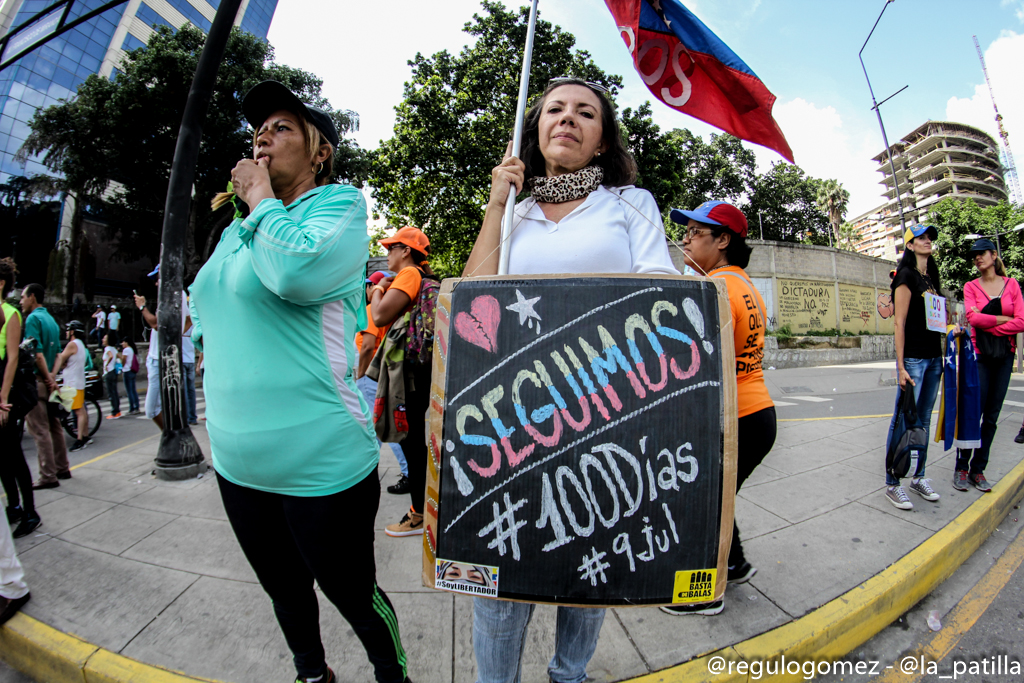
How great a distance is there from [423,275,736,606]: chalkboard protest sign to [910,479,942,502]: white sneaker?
3505 millimetres

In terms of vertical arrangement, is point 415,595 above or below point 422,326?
below

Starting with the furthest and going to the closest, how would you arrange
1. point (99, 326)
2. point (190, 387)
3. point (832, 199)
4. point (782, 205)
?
point (832, 199) → point (782, 205) → point (99, 326) → point (190, 387)

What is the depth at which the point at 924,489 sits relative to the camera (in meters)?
3.51

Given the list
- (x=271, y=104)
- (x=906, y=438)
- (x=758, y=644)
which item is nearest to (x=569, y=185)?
(x=271, y=104)

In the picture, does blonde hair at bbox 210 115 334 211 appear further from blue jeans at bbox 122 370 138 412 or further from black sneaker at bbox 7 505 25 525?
blue jeans at bbox 122 370 138 412

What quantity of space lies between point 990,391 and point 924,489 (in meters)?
1.27

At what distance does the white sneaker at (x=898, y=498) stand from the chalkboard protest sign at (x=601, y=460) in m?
3.21

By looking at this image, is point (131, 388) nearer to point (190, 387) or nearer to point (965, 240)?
point (190, 387)

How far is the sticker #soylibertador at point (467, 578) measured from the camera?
3.83ft

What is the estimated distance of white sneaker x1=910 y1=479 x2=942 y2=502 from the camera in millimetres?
3463

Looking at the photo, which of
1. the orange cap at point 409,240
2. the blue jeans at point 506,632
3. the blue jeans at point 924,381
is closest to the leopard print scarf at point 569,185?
the blue jeans at point 506,632

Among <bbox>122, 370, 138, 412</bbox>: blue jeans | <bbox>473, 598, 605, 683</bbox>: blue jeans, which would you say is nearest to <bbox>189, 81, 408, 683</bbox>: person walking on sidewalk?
<bbox>473, 598, 605, 683</bbox>: blue jeans

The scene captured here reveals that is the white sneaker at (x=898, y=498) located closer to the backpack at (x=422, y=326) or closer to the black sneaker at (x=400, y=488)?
the backpack at (x=422, y=326)


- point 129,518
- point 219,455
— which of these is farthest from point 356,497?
point 129,518
